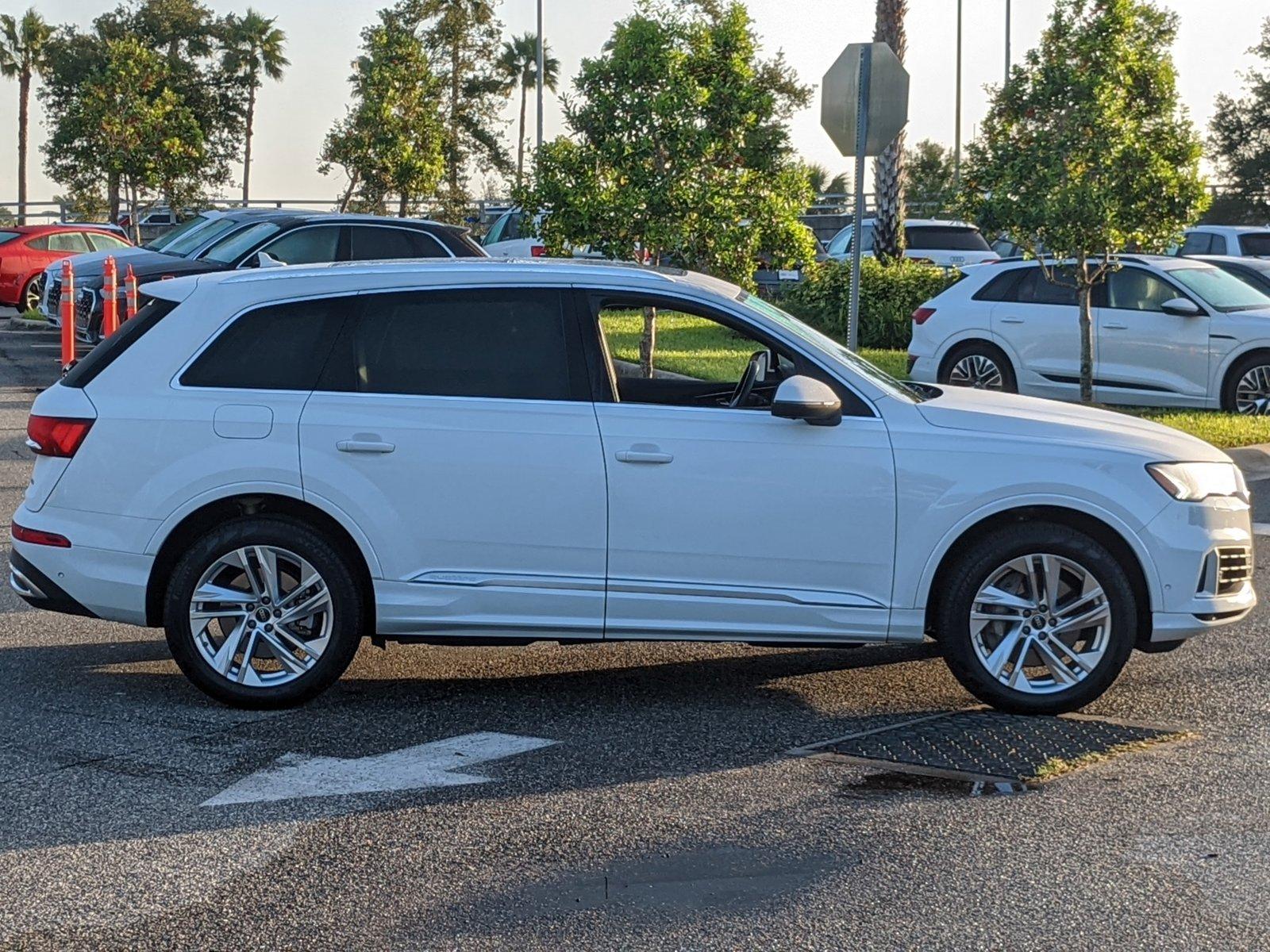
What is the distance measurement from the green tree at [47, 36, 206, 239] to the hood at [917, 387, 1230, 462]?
104 feet

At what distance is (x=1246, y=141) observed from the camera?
50531 mm

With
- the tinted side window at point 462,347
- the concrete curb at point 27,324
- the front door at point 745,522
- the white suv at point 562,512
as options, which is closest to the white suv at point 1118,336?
the white suv at point 562,512

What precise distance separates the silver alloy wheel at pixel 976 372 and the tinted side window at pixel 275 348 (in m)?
10.8

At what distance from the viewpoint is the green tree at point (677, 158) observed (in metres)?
15.9

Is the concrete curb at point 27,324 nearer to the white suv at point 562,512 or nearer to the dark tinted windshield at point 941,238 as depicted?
the dark tinted windshield at point 941,238

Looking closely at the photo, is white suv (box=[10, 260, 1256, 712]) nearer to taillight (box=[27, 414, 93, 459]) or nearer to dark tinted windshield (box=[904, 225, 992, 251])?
taillight (box=[27, 414, 93, 459])

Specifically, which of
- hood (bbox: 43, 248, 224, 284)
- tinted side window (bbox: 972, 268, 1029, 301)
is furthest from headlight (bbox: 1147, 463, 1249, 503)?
hood (bbox: 43, 248, 224, 284)

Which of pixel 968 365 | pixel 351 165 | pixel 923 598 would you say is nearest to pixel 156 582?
pixel 923 598

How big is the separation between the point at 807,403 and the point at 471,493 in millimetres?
1292

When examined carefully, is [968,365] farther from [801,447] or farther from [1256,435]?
[801,447]

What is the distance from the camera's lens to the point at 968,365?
54.5 ft

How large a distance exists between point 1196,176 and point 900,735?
11478mm

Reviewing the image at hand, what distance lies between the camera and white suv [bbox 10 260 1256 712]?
6406mm

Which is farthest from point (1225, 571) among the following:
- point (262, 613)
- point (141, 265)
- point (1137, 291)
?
point (141, 265)
